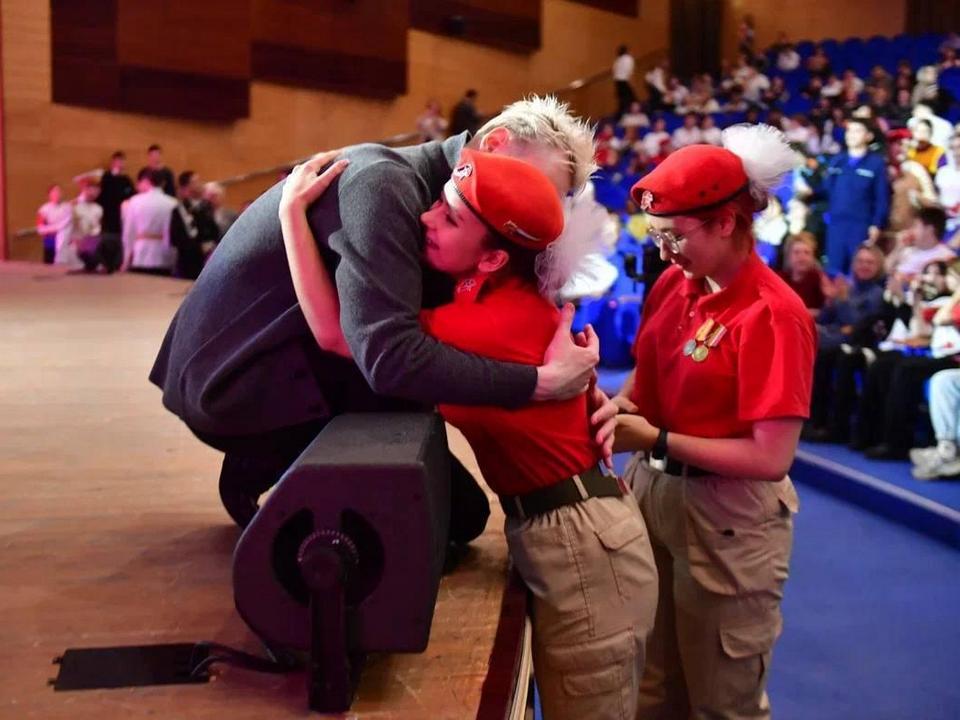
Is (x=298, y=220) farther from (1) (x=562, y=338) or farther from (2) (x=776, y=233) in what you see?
(2) (x=776, y=233)

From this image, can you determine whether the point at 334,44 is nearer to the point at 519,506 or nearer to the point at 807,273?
the point at 807,273

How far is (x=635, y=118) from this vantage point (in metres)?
13.8

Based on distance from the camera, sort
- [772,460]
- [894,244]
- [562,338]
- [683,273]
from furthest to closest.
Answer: [894,244], [683,273], [772,460], [562,338]

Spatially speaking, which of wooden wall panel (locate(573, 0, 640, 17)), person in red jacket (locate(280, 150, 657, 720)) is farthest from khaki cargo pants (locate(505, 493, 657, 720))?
wooden wall panel (locate(573, 0, 640, 17))

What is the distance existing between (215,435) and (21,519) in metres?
0.62

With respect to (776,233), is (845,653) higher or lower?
lower

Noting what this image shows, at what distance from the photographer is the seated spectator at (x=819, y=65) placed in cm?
1320

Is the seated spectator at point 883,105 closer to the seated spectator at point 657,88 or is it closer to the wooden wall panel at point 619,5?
the seated spectator at point 657,88

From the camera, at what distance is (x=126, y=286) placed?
808 centimetres

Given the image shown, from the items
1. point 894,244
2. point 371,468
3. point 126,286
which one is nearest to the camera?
point 371,468

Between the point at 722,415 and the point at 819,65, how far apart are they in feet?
41.6

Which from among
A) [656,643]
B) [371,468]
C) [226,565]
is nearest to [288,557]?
[371,468]

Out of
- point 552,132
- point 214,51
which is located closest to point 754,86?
point 214,51

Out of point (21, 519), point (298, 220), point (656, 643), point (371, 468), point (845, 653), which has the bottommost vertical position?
point (845, 653)
